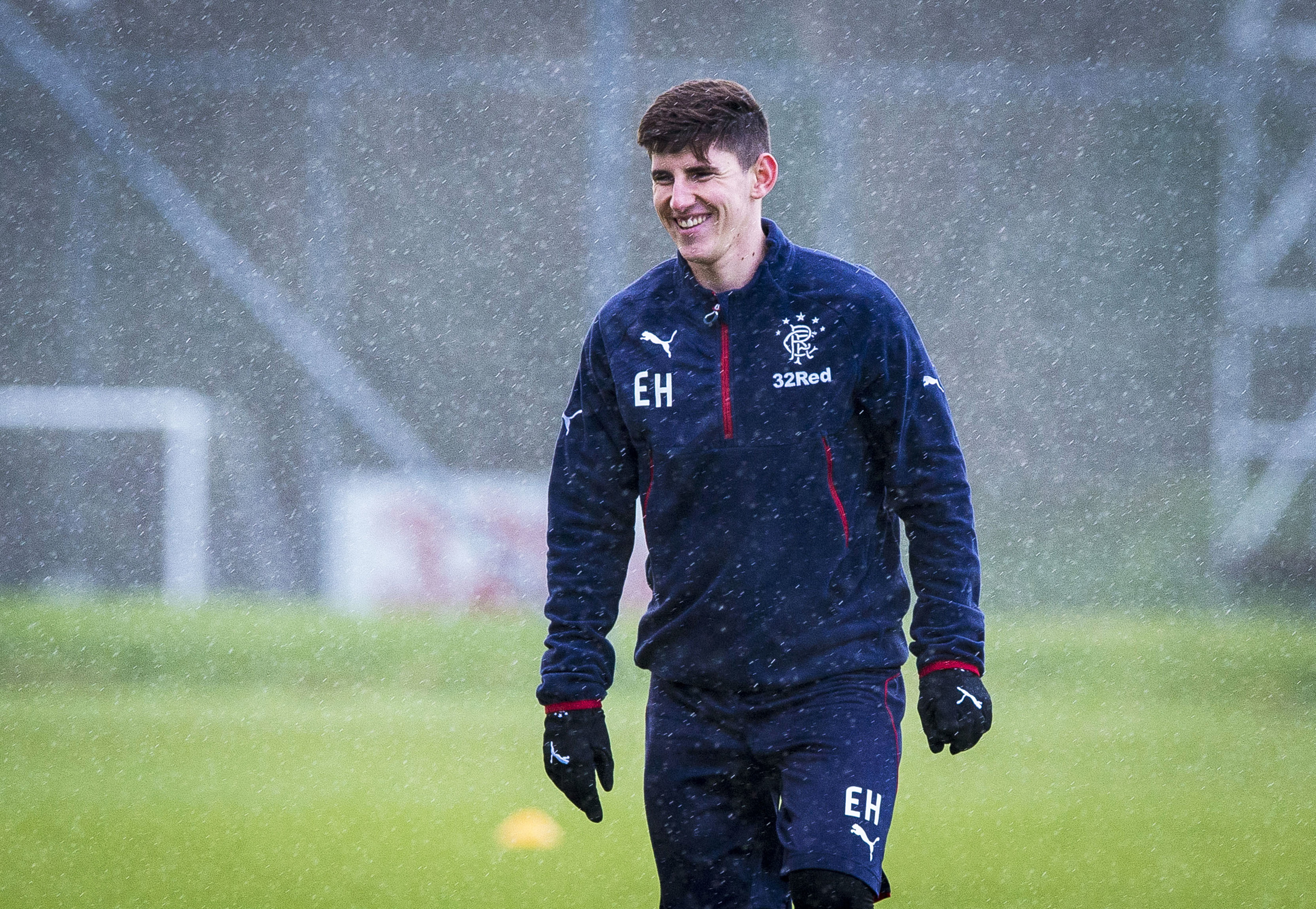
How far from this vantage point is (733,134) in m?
2.24

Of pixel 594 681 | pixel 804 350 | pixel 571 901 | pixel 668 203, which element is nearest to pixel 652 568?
pixel 594 681

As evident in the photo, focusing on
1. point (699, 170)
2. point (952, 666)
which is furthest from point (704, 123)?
point (952, 666)

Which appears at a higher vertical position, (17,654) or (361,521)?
(361,521)

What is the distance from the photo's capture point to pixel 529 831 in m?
4.44

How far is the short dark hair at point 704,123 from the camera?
87.0 inches

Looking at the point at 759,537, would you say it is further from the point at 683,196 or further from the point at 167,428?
the point at 167,428

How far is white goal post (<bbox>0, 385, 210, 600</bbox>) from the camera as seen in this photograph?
9039 mm

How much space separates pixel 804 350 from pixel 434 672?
5.51 m

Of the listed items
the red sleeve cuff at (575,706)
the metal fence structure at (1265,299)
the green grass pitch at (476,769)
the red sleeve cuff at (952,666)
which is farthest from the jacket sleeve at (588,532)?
the metal fence structure at (1265,299)

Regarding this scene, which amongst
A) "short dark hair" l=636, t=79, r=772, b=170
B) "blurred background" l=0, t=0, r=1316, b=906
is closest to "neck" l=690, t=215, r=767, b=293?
"short dark hair" l=636, t=79, r=772, b=170

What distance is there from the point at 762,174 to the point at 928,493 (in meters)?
0.59

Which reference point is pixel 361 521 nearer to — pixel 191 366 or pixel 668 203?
pixel 191 366

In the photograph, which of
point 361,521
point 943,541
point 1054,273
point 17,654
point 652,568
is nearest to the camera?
point 943,541

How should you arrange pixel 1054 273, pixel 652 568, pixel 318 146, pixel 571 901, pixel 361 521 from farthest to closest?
pixel 1054 273 < pixel 318 146 < pixel 361 521 < pixel 571 901 < pixel 652 568
